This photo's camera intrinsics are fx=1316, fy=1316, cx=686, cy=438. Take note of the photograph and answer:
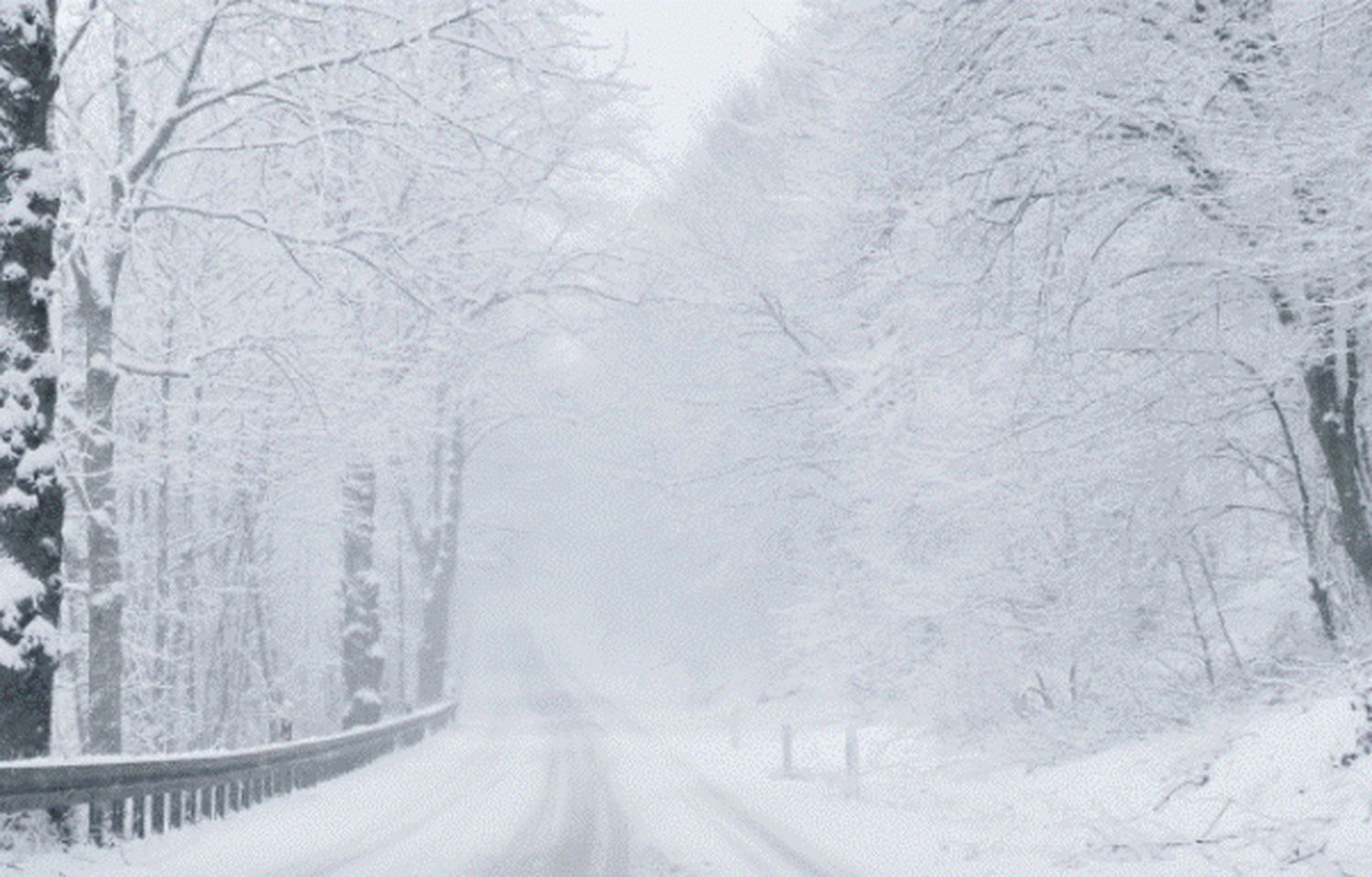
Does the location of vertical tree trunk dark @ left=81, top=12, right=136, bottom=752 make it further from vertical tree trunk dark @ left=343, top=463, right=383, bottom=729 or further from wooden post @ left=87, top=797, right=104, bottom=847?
vertical tree trunk dark @ left=343, top=463, right=383, bottom=729

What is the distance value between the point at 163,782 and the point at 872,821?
6802 mm

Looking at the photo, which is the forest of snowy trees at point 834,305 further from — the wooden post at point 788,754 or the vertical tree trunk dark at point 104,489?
the wooden post at point 788,754

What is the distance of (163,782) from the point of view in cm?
1165

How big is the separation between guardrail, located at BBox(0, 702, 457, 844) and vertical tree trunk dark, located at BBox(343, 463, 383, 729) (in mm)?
4851

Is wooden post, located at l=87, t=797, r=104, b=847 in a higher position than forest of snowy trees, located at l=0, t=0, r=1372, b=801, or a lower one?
lower

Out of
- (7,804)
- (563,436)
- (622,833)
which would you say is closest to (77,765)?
(7,804)

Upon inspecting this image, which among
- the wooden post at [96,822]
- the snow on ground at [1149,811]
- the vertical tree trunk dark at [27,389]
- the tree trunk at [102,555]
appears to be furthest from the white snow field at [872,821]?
the tree trunk at [102,555]

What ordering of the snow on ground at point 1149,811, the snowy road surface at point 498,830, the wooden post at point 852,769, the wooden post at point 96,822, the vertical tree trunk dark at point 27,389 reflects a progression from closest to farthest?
the snow on ground at point 1149,811
the vertical tree trunk dark at point 27,389
the snowy road surface at point 498,830
the wooden post at point 96,822
the wooden post at point 852,769

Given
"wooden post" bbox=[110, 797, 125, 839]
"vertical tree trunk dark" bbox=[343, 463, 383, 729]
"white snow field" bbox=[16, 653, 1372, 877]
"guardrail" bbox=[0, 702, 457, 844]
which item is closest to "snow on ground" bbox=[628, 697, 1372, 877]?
"white snow field" bbox=[16, 653, 1372, 877]

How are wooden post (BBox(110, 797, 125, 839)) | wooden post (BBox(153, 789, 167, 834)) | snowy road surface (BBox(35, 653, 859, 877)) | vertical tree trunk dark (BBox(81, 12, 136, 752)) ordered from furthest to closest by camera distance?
vertical tree trunk dark (BBox(81, 12, 136, 752))
wooden post (BBox(153, 789, 167, 834))
wooden post (BBox(110, 797, 125, 839))
snowy road surface (BBox(35, 653, 859, 877))

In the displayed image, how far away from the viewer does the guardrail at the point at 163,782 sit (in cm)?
927

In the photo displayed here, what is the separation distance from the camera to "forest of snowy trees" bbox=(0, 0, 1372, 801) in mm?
8977

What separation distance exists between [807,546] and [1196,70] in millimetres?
18451

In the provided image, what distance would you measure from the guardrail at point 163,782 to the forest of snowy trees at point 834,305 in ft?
1.28
